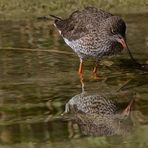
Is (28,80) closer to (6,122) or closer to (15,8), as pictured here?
(6,122)

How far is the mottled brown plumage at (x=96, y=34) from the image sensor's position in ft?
26.0

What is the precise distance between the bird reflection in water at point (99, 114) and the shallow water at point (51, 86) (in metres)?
0.06

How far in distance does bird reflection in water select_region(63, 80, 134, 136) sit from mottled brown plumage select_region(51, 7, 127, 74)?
3.49 ft

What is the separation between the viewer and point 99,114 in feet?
20.7

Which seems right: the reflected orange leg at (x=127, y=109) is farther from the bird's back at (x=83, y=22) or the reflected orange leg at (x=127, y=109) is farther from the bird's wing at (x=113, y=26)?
the bird's back at (x=83, y=22)

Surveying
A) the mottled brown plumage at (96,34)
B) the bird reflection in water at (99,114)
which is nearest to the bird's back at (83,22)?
the mottled brown plumage at (96,34)

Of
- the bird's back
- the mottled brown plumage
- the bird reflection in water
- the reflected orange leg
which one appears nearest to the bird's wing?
the mottled brown plumage

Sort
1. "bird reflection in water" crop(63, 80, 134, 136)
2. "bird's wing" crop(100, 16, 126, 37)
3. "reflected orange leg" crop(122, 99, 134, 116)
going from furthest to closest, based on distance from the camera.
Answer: "bird's wing" crop(100, 16, 126, 37), "reflected orange leg" crop(122, 99, 134, 116), "bird reflection in water" crop(63, 80, 134, 136)

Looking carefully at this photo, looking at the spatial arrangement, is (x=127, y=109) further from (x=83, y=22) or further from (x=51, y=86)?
(x=83, y=22)

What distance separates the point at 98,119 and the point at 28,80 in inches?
63.5

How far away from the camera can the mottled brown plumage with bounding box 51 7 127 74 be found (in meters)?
7.91

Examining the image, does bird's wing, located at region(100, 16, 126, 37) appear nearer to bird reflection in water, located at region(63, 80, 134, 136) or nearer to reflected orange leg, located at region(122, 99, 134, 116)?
bird reflection in water, located at region(63, 80, 134, 136)

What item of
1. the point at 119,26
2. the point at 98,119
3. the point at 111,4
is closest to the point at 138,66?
the point at 119,26

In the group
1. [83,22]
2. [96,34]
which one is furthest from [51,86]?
[83,22]
